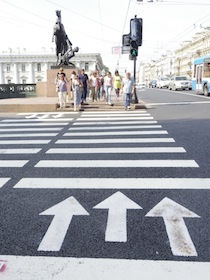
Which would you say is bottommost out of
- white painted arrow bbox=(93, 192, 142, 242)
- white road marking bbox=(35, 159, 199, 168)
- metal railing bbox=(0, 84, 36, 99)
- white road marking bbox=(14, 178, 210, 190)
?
white painted arrow bbox=(93, 192, 142, 242)

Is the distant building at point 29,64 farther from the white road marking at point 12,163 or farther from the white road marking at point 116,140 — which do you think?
the white road marking at point 12,163

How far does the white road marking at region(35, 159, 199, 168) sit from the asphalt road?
0.02m

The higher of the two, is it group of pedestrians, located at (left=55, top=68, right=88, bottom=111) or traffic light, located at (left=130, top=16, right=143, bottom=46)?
traffic light, located at (left=130, top=16, right=143, bottom=46)

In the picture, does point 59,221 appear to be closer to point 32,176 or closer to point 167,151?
point 32,176

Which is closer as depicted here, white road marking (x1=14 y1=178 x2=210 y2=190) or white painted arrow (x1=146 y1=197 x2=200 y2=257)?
white painted arrow (x1=146 y1=197 x2=200 y2=257)

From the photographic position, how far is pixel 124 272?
2.54m

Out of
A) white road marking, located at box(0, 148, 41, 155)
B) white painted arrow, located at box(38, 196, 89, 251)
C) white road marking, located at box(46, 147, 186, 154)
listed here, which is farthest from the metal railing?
white painted arrow, located at box(38, 196, 89, 251)

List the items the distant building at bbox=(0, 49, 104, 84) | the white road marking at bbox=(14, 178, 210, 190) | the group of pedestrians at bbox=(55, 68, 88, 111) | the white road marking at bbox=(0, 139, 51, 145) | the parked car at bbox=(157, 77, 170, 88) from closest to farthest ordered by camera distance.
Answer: the white road marking at bbox=(14, 178, 210, 190), the white road marking at bbox=(0, 139, 51, 145), the group of pedestrians at bbox=(55, 68, 88, 111), the parked car at bbox=(157, 77, 170, 88), the distant building at bbox=(0, 49, 104, 84)

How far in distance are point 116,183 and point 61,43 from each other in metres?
17.2

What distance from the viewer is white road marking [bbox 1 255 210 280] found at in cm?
249

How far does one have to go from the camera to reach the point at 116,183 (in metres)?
4.73

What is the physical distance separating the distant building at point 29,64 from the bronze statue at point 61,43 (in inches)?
3103

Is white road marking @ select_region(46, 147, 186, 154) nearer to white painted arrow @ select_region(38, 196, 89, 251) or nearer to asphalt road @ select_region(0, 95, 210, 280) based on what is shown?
asphalt road @ select_region(0, 95, 210, 280)

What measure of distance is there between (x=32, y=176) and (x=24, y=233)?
197 cm
